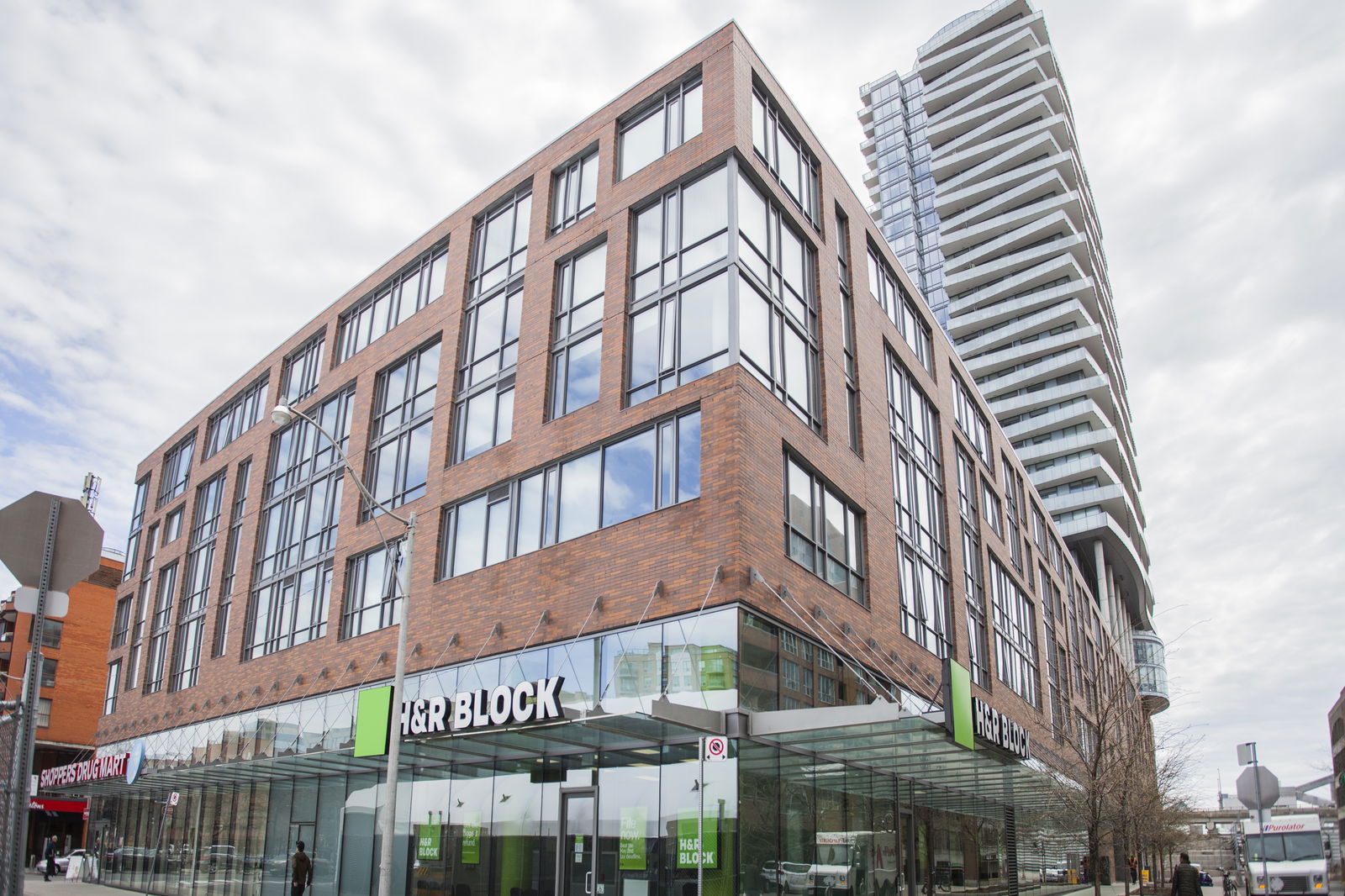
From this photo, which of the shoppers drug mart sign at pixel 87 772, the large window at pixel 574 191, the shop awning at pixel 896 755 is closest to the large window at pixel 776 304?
the large window at pixel 574 191

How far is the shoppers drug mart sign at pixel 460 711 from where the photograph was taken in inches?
701

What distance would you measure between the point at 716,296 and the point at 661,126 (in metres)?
6.01

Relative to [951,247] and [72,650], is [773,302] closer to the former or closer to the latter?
[72,650]

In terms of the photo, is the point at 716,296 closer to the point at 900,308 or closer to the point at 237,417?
the point at 900,308

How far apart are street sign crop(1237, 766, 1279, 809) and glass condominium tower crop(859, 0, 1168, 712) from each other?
79.3 metres

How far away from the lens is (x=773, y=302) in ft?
76.8

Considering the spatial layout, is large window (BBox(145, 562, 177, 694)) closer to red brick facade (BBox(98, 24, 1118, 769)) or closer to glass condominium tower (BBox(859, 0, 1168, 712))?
red brick facade (BBox(98, 24, 1118, 769))

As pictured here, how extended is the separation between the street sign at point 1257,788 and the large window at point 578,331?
586 inches

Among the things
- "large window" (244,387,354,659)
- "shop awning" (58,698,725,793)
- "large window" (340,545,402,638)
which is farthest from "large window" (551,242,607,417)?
"large window" (244,387,354,659)

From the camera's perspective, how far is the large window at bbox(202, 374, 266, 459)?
4125 cm

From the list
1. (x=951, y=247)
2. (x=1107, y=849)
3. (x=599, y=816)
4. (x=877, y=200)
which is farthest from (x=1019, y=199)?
(x=599, y=816)

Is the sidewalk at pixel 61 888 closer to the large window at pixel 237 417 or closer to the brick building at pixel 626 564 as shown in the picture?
the brick building at pixel 626 564

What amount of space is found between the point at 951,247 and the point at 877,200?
22593 mm

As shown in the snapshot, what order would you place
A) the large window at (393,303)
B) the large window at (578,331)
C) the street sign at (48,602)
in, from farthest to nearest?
the large window at (393,303) < the large window at (578,331) < the street sign at (48,602)
